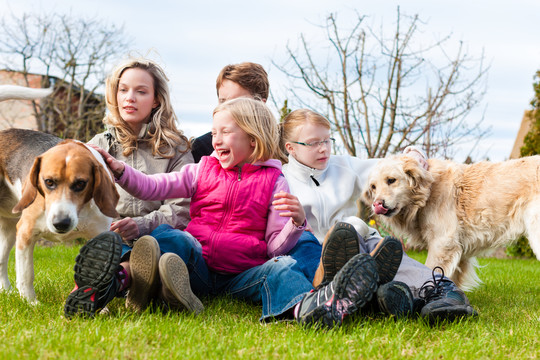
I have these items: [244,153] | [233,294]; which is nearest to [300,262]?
[233,294]

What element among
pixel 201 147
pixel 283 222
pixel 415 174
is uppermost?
pixel 201 147

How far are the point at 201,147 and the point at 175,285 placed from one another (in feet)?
6.94

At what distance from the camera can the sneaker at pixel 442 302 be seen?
3.00 meters

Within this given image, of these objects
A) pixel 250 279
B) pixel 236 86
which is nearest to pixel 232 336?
pixel 250 279

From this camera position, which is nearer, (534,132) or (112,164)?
(112,164)

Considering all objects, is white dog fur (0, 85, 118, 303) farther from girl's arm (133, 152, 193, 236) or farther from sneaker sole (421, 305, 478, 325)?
sneaker sole (421, 305, 478, 325)

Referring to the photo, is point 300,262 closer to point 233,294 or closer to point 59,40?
point 233,294

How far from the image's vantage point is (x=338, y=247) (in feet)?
9.80

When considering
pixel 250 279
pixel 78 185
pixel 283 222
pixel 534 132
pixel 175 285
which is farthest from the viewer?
pixel 534 132

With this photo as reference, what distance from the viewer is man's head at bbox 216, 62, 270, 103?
4.92m

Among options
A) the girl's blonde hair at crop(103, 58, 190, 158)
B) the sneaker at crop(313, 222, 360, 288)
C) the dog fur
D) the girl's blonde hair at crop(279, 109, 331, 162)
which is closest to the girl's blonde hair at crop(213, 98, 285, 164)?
the girl's blonde hair at crop(279, 109, 331, 162)

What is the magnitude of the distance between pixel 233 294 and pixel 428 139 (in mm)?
8961

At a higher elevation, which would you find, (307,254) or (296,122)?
(296,122)

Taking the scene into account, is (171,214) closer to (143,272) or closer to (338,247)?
(143,272)
